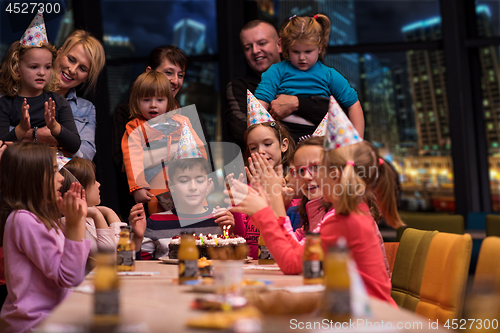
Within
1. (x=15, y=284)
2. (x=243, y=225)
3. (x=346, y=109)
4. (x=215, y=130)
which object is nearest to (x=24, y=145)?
(x=15, y=284)

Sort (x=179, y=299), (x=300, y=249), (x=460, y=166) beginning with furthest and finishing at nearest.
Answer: (x=460, y=166), (x=300, y=249), (x=179, y=299)

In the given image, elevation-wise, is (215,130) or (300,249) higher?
(215,130)

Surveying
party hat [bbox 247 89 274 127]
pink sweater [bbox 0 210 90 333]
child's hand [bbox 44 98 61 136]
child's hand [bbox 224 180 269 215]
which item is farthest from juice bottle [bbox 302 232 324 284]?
child's hand [bbox 44 98 61 136]

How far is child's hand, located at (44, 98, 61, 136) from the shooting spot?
8.75 feet

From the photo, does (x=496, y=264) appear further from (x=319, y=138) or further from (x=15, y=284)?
(x=15, y=284)

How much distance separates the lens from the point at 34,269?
72.6 inches

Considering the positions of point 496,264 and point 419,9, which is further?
point 419,9

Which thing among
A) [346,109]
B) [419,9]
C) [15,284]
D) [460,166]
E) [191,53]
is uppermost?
[419,9]

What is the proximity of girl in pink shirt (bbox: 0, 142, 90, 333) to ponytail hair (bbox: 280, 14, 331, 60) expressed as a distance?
1767mm

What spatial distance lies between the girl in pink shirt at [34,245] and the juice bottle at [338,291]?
1094 mm

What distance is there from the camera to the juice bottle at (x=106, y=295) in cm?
107

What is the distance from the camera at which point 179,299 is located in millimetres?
1290

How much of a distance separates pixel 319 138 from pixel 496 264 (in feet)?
3.52

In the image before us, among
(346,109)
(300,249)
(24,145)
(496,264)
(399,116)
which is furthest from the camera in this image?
(399,116)
